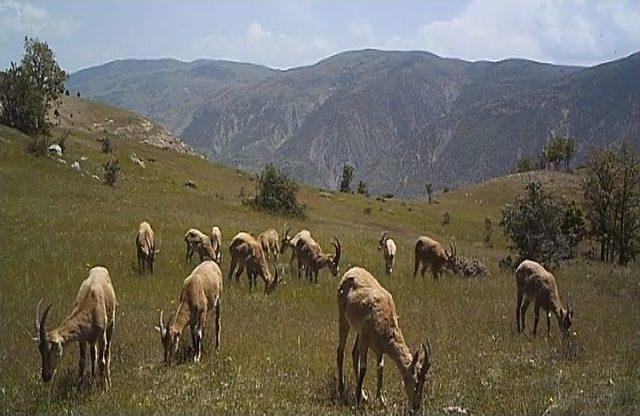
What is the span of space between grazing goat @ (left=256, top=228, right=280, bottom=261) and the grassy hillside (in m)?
1.92

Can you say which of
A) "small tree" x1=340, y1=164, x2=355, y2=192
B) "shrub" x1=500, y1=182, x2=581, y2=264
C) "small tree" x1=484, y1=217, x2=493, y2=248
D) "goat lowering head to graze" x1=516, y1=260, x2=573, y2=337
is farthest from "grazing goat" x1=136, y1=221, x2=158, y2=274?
"small tree" x1=340, y1=164, x2=355, y2=192

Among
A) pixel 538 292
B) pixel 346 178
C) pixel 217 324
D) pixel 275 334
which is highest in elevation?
pixel 346 178

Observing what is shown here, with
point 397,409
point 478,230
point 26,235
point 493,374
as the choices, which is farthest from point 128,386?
point 478,230

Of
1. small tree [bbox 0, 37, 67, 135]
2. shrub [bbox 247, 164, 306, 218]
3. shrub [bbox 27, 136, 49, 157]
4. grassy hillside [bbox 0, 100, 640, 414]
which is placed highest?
small tree [bbox 0, 37, 67, 135]

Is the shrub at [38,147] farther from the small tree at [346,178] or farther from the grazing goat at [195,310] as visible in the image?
the small tree at [346,178]

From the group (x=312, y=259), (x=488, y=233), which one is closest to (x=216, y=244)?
(x=312, y=259)

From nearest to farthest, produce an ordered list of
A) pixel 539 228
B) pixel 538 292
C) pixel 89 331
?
pixel 89 331
pixel 538 292
pixel 539 228

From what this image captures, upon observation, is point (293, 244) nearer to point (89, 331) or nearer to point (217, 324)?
point (217, 324)

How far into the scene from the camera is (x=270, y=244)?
2348 centimetres

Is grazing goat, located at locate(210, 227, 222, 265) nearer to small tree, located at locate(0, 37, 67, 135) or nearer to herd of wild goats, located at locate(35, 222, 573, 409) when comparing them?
herd of wild goats, located at locate(35, 222, 573, 409)

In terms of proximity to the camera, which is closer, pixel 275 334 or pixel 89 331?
pixel 89 331

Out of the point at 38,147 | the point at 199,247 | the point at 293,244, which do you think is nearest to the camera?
the point at 199,247

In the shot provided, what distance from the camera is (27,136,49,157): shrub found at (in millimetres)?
40250

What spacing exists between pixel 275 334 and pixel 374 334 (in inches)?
163
